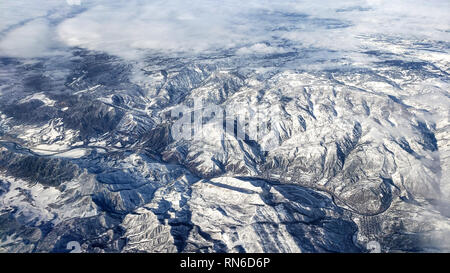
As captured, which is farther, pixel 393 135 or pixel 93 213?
pixel 393 135

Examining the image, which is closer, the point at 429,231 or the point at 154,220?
the point at 429,231

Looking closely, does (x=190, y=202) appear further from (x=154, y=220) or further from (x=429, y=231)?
(x=429, y=231)

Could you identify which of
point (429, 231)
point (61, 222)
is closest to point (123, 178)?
point (61, 222)

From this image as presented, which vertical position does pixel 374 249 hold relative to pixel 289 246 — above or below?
below
